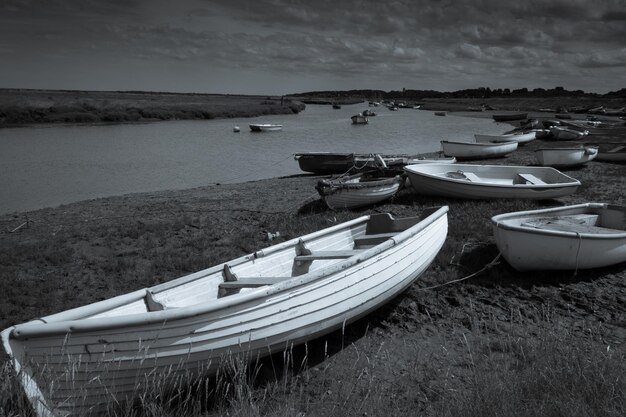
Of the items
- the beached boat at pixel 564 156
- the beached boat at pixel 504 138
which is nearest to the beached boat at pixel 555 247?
the beached boat at pixel 564 156

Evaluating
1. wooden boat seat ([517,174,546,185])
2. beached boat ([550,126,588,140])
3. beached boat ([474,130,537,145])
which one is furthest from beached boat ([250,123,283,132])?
wooden boat seat ([517,174,546,185])

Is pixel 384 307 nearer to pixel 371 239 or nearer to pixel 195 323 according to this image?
pixel 371 239

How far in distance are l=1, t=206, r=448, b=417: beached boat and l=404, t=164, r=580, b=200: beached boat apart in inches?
222

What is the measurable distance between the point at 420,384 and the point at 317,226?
586 cm

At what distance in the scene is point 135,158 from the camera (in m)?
29.9

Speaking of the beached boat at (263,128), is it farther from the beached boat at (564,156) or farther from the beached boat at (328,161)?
the beached boat at (564,156)

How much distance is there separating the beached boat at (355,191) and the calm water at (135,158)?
979 cm

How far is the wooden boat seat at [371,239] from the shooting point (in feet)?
26.4

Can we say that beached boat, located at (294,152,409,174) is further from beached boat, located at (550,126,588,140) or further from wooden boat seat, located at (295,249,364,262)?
beached boat, located at (550,126,588,140)

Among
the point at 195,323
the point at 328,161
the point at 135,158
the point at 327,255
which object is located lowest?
the point at 135,158

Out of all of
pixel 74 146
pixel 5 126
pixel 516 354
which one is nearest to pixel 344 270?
pixel 516 354

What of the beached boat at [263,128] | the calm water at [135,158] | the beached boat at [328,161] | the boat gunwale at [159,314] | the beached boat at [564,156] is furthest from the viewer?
the beached boat at [263,128]

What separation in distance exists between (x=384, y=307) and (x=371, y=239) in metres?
1.27

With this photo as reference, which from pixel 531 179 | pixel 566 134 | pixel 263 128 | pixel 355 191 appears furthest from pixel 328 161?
pixel 263 128
